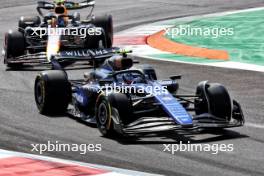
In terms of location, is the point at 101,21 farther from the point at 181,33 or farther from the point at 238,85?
the point at 238,85

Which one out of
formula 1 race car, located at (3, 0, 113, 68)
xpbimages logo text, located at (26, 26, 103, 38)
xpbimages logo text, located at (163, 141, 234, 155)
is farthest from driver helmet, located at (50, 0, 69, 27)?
xpbimages logo text, located at (163, 141, 234, 155)

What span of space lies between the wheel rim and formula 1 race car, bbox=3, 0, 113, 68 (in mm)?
7132

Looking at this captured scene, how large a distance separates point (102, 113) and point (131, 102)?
0.47 meters

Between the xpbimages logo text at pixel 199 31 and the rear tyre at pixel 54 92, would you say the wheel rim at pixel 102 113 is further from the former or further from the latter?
the xpbimages logo text at pixel 199 31

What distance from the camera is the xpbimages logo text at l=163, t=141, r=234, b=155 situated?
38.7ft

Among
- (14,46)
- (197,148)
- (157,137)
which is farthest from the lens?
(14,46)

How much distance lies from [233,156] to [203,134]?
1.38 m

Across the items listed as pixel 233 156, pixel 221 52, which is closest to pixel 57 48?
pixel 221 52

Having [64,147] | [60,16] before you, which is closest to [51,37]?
[60,16]

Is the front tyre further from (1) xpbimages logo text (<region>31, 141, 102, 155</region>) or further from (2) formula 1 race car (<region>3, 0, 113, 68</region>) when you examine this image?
(2) formula 1 race car (<region>3, 0, 113, 68</region>)

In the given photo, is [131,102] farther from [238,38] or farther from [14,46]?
[238,38]

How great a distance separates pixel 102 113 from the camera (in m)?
13.0

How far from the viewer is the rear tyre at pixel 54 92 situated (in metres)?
14.3

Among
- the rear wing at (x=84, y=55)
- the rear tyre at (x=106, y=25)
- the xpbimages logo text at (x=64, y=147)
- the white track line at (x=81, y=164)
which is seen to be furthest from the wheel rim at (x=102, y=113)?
the rear tyre at (x=106, y=25)
